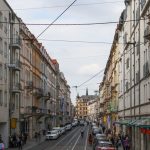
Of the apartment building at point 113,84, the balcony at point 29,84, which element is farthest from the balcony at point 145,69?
the apartment building at point 113,84

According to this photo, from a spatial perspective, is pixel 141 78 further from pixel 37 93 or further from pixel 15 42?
pixel 37 93

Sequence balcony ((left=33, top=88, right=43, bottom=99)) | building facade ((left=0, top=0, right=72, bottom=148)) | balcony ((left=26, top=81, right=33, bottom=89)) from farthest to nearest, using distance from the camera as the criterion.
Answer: balcony ((left=33, top=88, right=43, bottom=99)) < balcony ((left=26, top=81, right=33, bottom=89)) < building facade ((left=0, top=0, right=72, bottom=148))

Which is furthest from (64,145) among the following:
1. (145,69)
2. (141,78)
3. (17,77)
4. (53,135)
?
(145,69)

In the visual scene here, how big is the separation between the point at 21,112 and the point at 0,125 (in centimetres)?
1121

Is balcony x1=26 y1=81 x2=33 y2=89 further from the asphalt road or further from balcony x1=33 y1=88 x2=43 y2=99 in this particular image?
the asphalt road

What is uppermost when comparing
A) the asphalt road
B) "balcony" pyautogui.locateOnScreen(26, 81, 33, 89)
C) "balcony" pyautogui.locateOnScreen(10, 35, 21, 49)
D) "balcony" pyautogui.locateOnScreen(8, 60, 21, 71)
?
"balcony" pyautogui.locateOnScreen(10, 35, 21, 49)

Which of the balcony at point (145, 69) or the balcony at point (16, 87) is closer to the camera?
the balcony at point (145, 69)

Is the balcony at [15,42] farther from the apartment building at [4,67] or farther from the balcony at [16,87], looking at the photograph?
the balcony at [16,87]

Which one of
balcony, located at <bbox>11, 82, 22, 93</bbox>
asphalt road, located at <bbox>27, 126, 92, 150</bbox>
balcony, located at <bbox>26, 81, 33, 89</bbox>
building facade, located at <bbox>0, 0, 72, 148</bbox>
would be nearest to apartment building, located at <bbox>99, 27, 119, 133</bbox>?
asphalt road, located at <bbox>27, 126, 92, 150</bbox>

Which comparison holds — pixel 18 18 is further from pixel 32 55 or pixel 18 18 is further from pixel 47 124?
pixel 47 124

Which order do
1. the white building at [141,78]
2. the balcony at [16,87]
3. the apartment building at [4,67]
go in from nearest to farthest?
→ the white building at [141,78]
the apartment building at [4,67]
the balcony at [16,87]

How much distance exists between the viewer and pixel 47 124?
109 metres

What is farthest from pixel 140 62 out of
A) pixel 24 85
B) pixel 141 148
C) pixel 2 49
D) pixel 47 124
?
pixel 47 124

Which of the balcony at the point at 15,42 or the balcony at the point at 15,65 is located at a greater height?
the balcony at the point at 15,42
